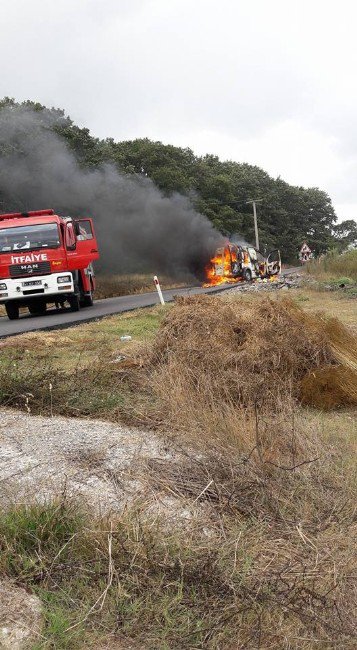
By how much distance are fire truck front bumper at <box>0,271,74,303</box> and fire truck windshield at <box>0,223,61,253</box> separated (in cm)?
83

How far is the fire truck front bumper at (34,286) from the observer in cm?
1712

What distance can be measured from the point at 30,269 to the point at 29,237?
2.95 ft

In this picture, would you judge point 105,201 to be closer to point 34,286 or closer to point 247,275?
point 247,275

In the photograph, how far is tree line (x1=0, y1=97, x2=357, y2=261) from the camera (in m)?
31.9

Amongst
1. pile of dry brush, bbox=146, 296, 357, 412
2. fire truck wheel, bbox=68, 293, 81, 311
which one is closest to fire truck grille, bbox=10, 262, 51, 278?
fire truck wheel, bbox=68, 293, 81, 311

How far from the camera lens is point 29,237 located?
17391 millimetres

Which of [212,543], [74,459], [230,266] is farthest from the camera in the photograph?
[230,266]

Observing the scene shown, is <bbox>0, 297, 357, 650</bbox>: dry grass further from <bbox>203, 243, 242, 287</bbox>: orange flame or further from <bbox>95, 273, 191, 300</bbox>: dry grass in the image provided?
<bbox>203, 243, 242, 287</bbox>: orange flame

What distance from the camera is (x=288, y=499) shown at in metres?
3.95

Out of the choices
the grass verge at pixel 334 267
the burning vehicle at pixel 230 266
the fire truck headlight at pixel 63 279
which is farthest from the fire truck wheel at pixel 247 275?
the fire truck headlight at pixel 63 279

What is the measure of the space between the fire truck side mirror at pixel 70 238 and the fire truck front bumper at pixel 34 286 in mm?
759

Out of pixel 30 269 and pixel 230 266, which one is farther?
pixel 230 266

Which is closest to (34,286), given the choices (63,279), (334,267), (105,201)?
(63,279)

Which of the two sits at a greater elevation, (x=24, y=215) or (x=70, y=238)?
(x=24, y=215)
